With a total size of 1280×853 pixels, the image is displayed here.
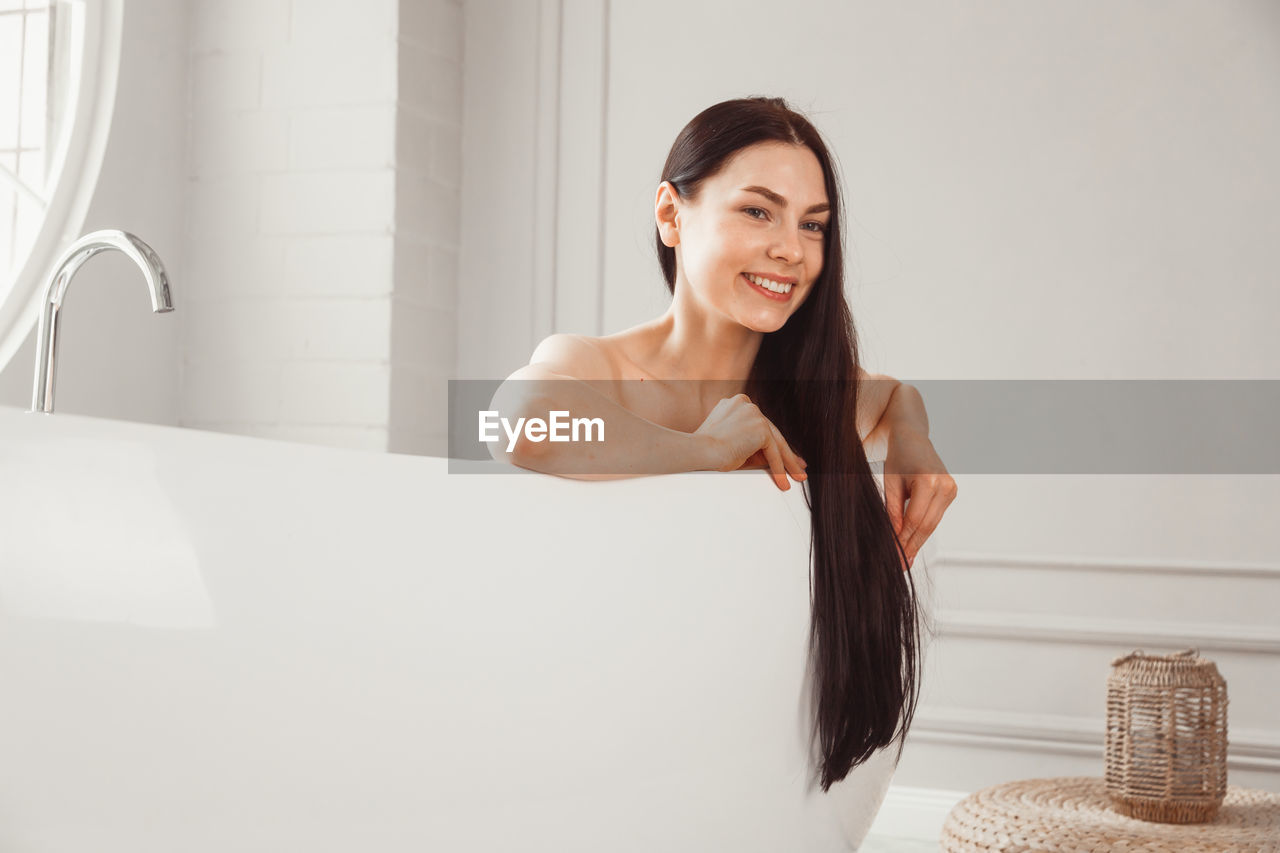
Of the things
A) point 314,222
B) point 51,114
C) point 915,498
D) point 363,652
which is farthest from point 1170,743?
point 51,114

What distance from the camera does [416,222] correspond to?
2.53 m

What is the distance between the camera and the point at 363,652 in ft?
2.63

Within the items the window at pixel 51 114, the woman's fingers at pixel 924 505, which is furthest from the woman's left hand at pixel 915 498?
the window at pixel 51 114

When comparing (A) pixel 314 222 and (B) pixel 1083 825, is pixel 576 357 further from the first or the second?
(A) pixel 314 222

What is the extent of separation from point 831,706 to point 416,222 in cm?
166

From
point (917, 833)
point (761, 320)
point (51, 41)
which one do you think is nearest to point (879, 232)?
point (761, 320)

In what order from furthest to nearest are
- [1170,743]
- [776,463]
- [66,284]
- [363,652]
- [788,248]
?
[1170,743], [788,248], [66,284], [776,463], [363,652]

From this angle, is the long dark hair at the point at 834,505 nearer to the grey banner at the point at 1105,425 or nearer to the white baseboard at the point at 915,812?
the grey banner at the point at 1105,425

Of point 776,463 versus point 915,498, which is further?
point 915,498

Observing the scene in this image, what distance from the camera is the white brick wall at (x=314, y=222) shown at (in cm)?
244

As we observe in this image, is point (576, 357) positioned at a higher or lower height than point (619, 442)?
higher

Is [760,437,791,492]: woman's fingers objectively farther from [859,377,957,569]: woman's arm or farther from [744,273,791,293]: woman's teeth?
[744,273,791,293]: woman's teeth

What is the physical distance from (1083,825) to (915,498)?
2.16 feet

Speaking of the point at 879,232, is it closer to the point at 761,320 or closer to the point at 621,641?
the point at 761,320
